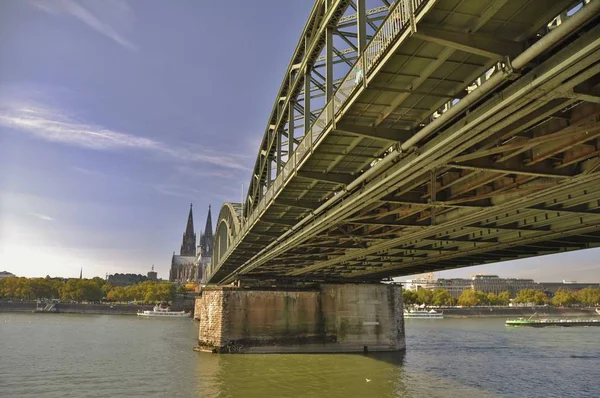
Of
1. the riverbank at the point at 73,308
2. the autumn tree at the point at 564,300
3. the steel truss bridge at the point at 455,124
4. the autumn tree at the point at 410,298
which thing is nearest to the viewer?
the steel truss bridge at the point at 455,124

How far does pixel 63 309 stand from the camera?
11731 centimetres

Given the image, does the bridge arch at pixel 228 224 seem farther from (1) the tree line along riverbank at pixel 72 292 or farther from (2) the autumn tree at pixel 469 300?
(2) the autumn tree at pixel 469 300

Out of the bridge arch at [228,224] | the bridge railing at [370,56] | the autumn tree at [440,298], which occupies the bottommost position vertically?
the autumn tree at [440,298]

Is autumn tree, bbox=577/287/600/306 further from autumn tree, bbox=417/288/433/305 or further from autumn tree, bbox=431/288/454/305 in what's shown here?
autumn tree, bbox=417/288/433/305

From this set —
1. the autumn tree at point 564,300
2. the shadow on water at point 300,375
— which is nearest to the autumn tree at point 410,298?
the autumn tree at point 564,300

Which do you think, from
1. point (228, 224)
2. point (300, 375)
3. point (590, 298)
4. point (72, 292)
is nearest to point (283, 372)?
point (300, 375)

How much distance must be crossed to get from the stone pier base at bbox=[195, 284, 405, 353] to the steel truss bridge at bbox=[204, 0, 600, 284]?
Result: 691 inches

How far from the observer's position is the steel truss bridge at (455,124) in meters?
7.59

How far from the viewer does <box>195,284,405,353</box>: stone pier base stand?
129 ft

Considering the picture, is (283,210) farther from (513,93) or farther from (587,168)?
(513,93)

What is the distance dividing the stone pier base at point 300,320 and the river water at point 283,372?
245 centimetres

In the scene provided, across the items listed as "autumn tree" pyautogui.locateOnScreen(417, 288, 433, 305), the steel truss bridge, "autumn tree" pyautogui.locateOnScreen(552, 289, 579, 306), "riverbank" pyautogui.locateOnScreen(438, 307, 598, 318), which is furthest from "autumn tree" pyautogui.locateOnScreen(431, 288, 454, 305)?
the steel truss bridge

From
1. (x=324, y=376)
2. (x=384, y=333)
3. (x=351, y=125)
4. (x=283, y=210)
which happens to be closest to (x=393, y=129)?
(x=351, y=125)

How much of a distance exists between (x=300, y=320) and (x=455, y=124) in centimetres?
3298
